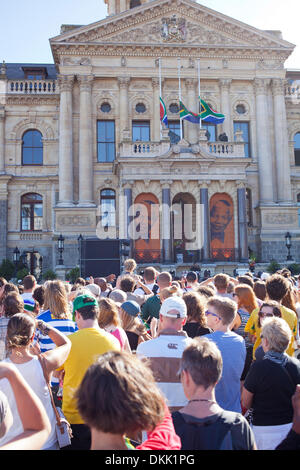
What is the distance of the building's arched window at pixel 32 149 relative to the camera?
123ft

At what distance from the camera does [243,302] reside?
765cm

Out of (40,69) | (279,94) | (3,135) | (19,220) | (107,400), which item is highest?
(40,69)

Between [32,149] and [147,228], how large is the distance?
13158 millimetres

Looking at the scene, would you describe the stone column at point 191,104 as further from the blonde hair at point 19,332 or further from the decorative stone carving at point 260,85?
the blonde hair at point 19,332

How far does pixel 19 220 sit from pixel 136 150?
37.7 ft

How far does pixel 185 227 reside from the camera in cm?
3309

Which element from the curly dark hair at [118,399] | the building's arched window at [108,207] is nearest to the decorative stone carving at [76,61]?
the building's arched window at [108,207]

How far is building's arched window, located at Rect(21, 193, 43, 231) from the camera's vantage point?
36.8 metres

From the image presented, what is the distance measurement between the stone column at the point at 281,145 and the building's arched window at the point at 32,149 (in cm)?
1830

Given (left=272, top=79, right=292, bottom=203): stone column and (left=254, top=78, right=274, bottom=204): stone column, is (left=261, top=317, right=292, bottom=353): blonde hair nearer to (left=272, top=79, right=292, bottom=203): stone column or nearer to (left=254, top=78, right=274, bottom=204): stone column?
(left=254, top=78, right=274, bottom=204): stone column

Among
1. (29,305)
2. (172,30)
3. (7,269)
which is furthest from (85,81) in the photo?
(29,305)

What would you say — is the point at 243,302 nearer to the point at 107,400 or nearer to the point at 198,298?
the point at 198,298
